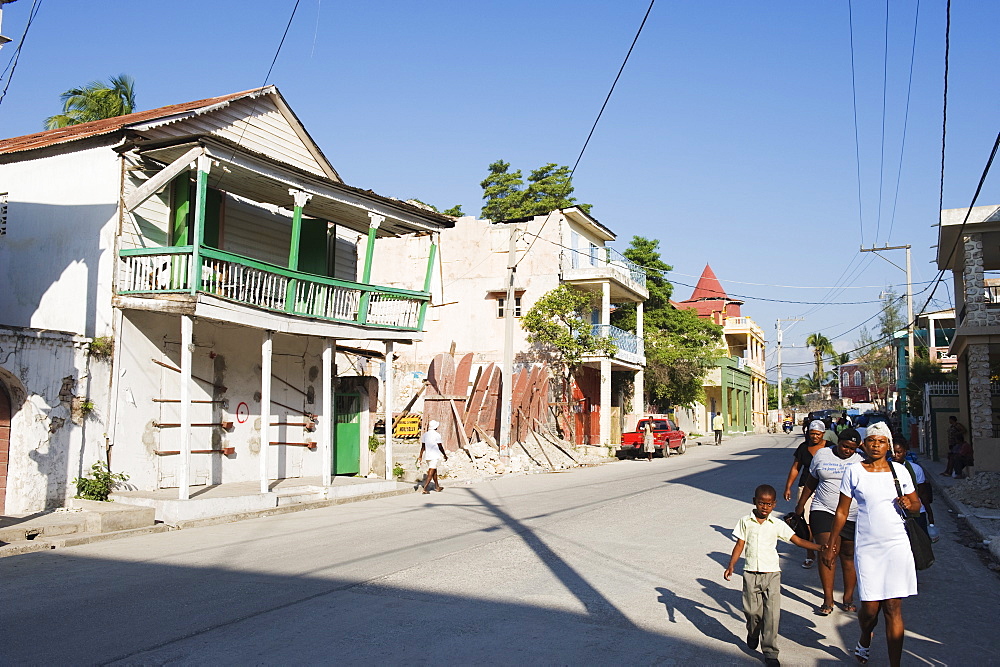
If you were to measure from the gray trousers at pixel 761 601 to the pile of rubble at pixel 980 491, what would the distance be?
494 inches

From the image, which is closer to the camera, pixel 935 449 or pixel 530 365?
pixel 935 449

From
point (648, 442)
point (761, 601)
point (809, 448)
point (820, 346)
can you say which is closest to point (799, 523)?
point (809, 448)

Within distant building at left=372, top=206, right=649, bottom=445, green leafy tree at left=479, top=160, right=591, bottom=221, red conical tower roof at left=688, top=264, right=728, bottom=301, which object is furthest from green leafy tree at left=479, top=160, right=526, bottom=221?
red conical tower roof at left=688, top=264, right=728, bottom=301

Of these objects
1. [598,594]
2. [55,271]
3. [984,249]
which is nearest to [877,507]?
[598,594]

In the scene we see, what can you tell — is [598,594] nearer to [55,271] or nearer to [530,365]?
[55,271]

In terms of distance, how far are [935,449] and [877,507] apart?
94.6ft

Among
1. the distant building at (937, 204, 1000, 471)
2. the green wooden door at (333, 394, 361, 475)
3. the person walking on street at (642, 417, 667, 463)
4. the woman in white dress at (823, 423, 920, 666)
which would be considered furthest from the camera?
the person walking on street at (642, 417, 667, 463)

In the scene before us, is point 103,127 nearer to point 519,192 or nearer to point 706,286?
point 519,192

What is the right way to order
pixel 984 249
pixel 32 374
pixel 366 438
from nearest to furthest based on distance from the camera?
1. pixel 32 374
2. pixel 366 438
3. pixel 984 249

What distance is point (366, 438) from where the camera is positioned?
71.7 feet

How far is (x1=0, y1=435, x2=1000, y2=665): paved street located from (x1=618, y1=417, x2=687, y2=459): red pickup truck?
20.3 meters

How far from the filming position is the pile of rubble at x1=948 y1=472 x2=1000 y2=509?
16547 millimetres

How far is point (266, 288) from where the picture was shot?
51.7ft

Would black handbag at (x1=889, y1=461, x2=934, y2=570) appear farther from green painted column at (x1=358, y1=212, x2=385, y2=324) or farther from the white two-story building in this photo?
green painted column at (x1=358, y1=212, x2=385, y2=324)
